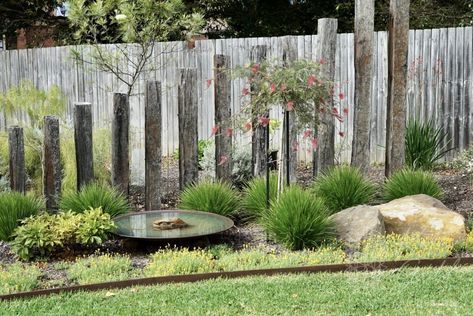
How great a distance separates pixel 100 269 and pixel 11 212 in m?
1.55

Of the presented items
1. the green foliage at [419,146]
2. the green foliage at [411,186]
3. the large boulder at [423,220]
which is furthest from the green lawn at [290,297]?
the green foliage at [419,146]

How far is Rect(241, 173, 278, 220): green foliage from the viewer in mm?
7078

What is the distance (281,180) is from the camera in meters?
6.79

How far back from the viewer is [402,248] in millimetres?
5816

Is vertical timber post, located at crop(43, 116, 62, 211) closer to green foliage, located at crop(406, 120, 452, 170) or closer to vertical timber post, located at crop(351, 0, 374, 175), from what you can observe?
vertical timber post, located at crop(351, 0, 374, 175)

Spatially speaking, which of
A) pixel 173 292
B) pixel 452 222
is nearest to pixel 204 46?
pixel 452 222

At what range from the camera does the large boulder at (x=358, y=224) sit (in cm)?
616

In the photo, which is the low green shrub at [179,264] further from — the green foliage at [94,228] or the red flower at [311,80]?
the red flower at [311,80]

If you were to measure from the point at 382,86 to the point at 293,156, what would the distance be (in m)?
3.49

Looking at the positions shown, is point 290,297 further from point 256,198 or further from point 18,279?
point 256,198

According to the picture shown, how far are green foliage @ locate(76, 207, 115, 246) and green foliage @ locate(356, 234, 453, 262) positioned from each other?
7.17 ft

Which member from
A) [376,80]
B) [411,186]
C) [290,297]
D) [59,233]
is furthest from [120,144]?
[376,80]

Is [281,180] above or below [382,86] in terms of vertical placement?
below

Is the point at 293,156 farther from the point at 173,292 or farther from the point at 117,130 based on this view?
the point at 173,292
